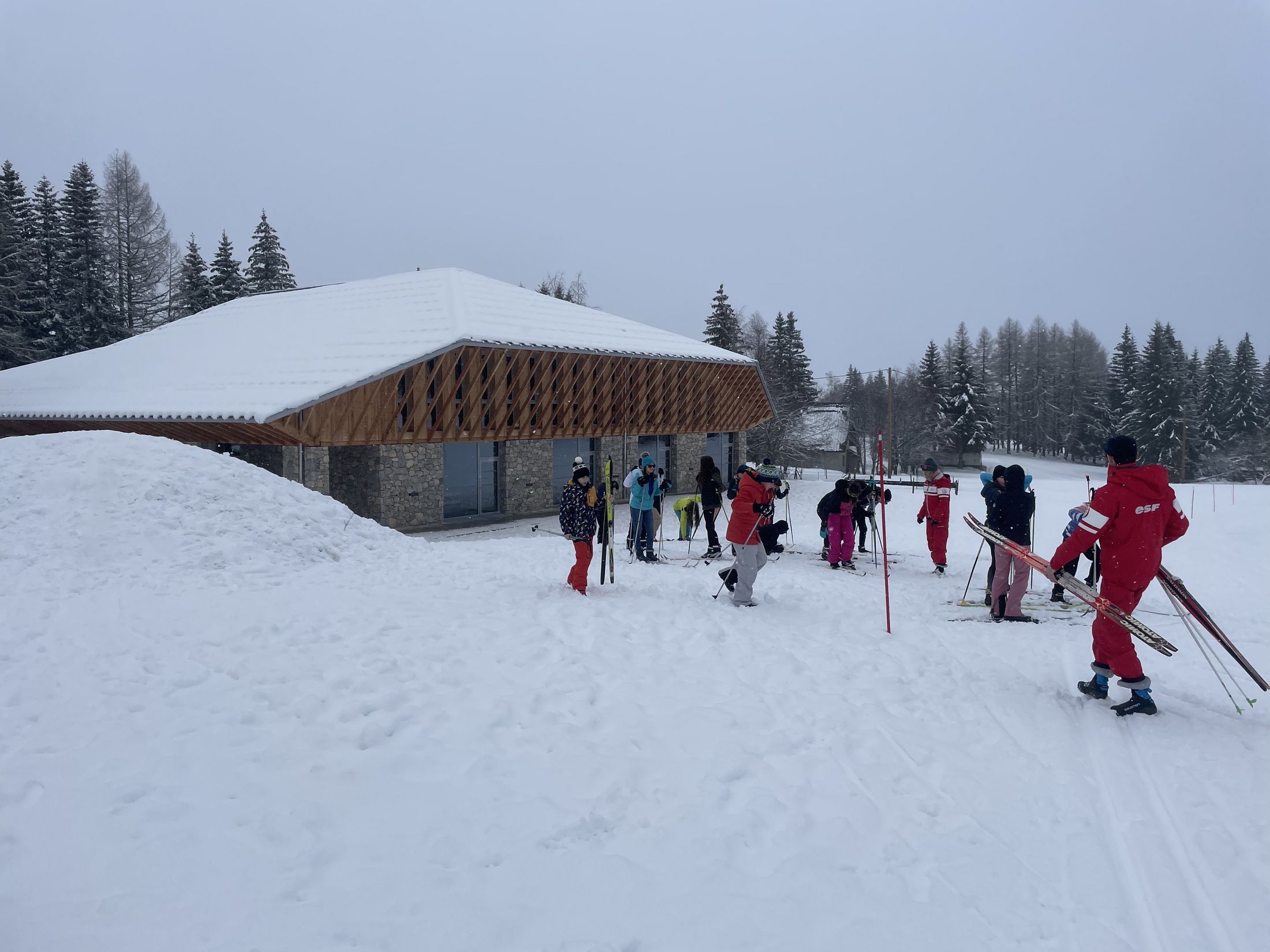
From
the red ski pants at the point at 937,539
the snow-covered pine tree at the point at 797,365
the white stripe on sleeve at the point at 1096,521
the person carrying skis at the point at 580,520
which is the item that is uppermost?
the snow-covered pine tree at the point at 797,365

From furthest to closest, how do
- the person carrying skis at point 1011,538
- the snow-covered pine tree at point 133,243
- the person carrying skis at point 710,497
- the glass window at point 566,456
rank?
1. the snow-covered pine tree at point 133,243
2. the glass window at point 566,456
3. the person carrying skis at point 710,497
4. the person carrying skis at point 1011,538

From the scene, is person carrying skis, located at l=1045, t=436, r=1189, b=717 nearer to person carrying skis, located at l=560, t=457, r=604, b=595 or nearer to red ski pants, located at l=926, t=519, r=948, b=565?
person carrying skis, located at l=560, t=457, r=604, b=595

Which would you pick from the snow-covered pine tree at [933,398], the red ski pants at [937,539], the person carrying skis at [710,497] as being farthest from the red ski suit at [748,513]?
the snow-covered pine tree at [933,398]

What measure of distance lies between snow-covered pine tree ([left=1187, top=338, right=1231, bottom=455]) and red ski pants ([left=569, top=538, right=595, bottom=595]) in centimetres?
6771

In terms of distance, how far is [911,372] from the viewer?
94375 mm

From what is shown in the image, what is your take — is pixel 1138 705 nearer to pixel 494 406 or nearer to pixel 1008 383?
pixel 494 406

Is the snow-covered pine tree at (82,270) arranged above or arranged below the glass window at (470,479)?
above

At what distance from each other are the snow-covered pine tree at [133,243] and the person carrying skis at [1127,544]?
49.9m

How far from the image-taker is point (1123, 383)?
216ft

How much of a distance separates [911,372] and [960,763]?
316 feet

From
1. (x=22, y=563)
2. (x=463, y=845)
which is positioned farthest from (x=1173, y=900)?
(x=22, y=563)

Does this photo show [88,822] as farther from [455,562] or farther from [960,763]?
[455,562]

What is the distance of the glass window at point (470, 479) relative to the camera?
23125mm

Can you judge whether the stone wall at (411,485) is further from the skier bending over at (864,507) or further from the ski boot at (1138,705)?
the ski boot at (1138,705)
